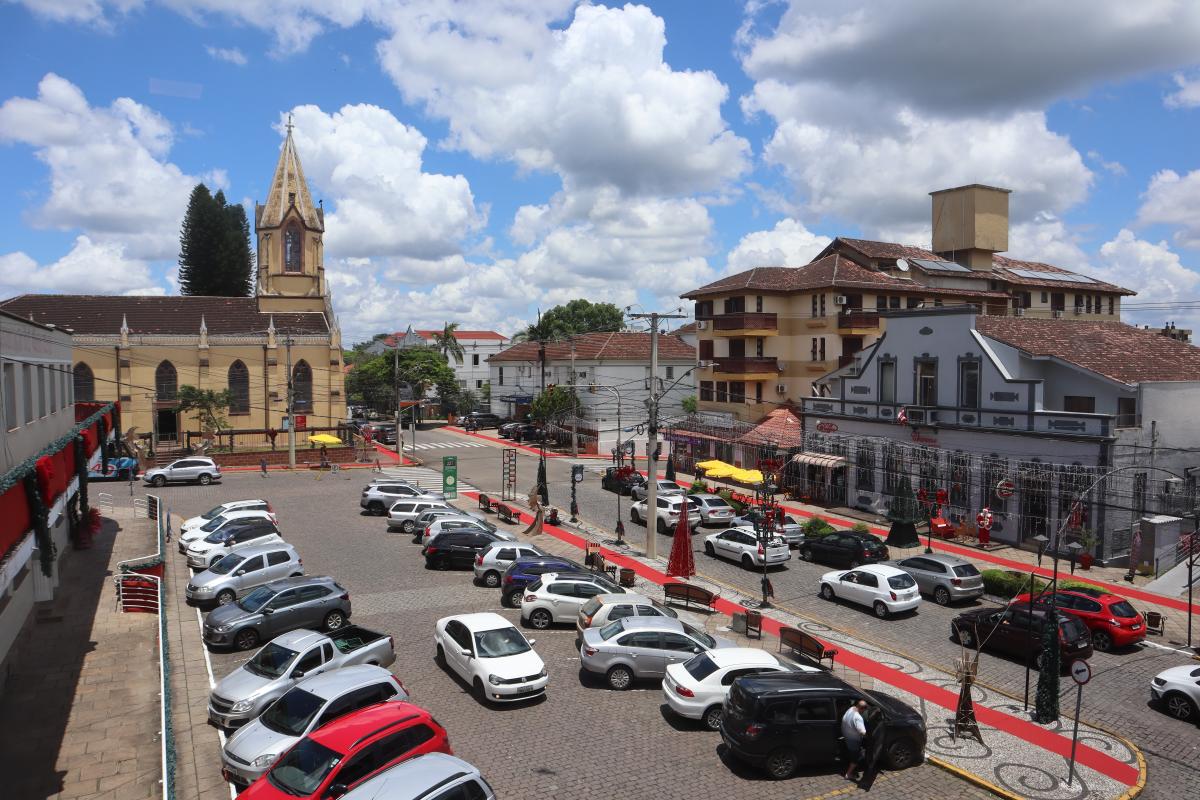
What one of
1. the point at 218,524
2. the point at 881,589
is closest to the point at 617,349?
the point at 218,524

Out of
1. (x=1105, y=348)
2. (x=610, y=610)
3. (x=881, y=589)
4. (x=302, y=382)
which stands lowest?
(x=881, y=589)

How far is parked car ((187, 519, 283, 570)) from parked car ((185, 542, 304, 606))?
1.75 m

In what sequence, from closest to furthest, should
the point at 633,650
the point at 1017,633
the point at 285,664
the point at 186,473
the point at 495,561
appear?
the point at 285,664 < the point at 633,650 < the point at 1017,633 < the point at 495,561 < the point at 186,473

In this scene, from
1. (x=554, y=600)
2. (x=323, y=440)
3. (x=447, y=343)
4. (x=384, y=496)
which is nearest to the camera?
(x=554, y=600)

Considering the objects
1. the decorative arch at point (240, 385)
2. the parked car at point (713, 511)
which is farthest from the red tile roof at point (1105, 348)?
the decorative arch at point (240, 385)

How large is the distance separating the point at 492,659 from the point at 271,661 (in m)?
4.40

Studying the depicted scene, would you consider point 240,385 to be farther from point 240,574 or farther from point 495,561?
point 495,561

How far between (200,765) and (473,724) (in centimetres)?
475

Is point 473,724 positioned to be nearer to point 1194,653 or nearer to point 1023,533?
point 1194,653

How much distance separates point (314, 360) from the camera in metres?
68.6

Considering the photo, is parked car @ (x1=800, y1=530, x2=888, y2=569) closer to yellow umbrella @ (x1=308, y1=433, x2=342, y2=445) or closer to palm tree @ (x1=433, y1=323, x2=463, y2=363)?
yellow umbrella @ (x1=308, y1=433, x2=342, y2=445)

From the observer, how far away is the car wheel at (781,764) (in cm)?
1365

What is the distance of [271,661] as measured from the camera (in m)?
16.2

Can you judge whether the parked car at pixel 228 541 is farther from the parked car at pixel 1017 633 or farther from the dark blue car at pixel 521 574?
the parked car at pixel 1017 633
